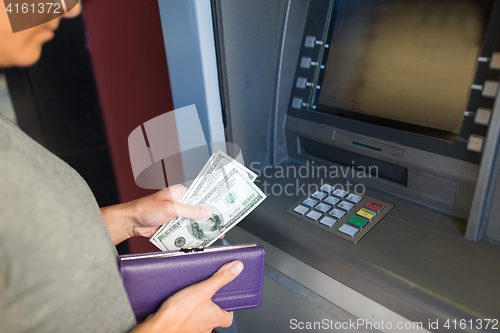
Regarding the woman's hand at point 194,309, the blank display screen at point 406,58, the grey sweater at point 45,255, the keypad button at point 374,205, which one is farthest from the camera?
the keypad button at point 374,205

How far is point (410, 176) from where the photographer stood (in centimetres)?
106

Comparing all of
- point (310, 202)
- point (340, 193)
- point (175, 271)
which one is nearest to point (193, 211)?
point (175, 271)

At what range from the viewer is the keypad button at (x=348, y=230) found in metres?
0.95

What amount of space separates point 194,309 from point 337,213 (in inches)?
19.3

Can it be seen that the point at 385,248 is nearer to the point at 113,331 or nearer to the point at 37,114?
the point at 113,331

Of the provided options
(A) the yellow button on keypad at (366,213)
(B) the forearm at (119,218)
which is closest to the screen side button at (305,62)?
(A) the yellow button on keypad at (366,213)

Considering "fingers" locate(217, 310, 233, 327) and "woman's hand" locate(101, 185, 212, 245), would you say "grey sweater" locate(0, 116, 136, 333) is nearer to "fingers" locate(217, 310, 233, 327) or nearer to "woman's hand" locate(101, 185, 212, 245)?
"fingers" locate(217, 310, 233, 327)

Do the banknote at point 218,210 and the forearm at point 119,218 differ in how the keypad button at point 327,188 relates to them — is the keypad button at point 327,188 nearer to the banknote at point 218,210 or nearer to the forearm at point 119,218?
the banknote at point 218,210

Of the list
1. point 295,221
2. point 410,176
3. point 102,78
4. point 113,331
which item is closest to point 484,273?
point 410,176

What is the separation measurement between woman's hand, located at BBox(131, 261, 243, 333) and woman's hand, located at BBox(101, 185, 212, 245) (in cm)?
29

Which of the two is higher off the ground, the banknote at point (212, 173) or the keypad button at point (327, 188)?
the banknote at point (212, 173)

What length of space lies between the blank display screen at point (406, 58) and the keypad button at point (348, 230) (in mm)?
372

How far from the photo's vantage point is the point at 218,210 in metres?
1.17

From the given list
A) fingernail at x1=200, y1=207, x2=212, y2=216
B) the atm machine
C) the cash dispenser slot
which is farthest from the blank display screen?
fingernail at x1=200, y1=207, x2=212, y2=216
